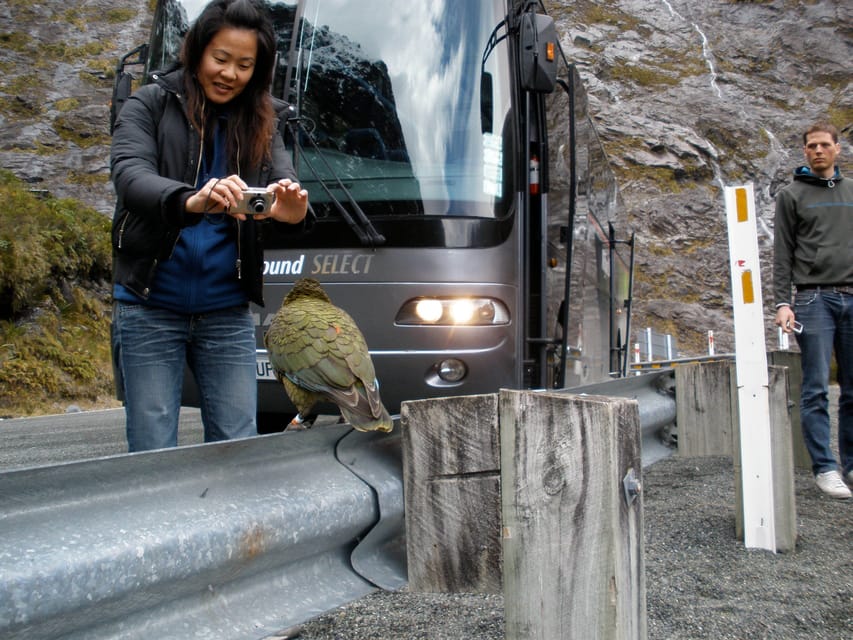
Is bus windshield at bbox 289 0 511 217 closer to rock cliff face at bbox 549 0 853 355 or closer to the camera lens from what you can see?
the camera lens

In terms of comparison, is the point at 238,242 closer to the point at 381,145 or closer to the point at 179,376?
the point at 179,376

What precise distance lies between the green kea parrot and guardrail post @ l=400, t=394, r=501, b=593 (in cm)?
82

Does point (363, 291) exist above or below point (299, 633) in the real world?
above

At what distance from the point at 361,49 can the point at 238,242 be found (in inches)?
128

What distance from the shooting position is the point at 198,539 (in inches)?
53.7

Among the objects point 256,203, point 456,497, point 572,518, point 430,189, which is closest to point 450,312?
point 430,189

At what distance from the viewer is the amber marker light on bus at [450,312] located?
531 centimetres

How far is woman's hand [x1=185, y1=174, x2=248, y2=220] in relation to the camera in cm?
228

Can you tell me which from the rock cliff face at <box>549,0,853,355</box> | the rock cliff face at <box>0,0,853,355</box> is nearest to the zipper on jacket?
the rock cliff face at <box>0,0,853,355</box>

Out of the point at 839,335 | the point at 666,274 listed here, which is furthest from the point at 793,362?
the point at 666,274

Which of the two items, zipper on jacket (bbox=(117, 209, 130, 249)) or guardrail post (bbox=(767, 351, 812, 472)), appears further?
guardrail post (bbox=(767, 351, 812, 472))

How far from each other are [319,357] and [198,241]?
619mm

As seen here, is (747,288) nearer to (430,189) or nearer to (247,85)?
(430,189)

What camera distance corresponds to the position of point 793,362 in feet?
19.5
